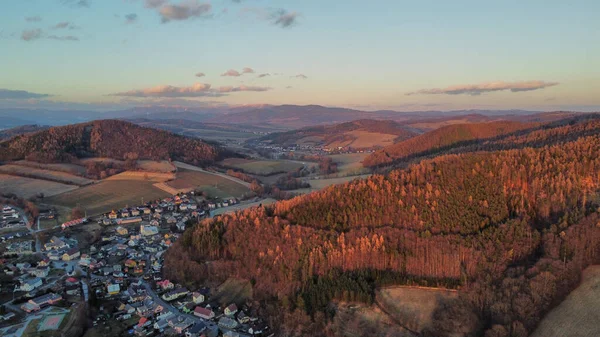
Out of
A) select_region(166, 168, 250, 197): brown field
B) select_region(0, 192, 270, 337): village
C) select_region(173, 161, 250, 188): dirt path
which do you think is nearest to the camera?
select_region(0, 192, 270, 337): village

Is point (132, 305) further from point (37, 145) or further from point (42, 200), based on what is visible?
point (37, 145)

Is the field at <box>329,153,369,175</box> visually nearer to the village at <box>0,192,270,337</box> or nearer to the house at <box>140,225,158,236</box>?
the village at <box>0,192,270,337</box>

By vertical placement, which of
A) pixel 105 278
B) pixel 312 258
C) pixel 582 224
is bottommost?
pixel 105 278

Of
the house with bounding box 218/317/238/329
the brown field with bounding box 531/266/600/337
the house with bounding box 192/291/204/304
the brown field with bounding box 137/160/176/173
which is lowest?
the house with bounding box 218/317/238/329

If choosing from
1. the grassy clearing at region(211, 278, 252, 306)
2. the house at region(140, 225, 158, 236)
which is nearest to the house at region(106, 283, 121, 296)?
the grassy clearing at region(211, 278, 252, 306)

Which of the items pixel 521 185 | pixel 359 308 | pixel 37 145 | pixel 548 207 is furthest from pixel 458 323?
pixel 37 145

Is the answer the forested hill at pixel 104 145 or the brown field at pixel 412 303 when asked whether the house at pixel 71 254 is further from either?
the forested hill at pixel 104 145
